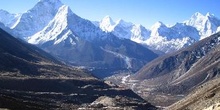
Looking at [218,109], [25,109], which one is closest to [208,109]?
[218,109]

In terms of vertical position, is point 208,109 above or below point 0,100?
below

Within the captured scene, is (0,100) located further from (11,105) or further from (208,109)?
(208,109)

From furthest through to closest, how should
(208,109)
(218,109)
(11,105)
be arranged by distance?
(11,105), (208,109), (218,109)

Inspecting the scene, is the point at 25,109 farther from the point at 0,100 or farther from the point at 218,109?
the point at 218,109

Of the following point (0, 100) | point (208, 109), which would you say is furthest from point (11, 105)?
point (208, 109)

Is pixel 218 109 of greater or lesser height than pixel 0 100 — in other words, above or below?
below

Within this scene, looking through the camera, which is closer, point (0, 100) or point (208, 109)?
point (208, 109)

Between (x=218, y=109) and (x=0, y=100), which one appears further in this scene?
(x=0, y=100)

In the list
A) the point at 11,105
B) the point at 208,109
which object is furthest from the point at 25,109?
the point at 208,109

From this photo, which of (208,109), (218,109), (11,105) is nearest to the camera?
(218,109)
